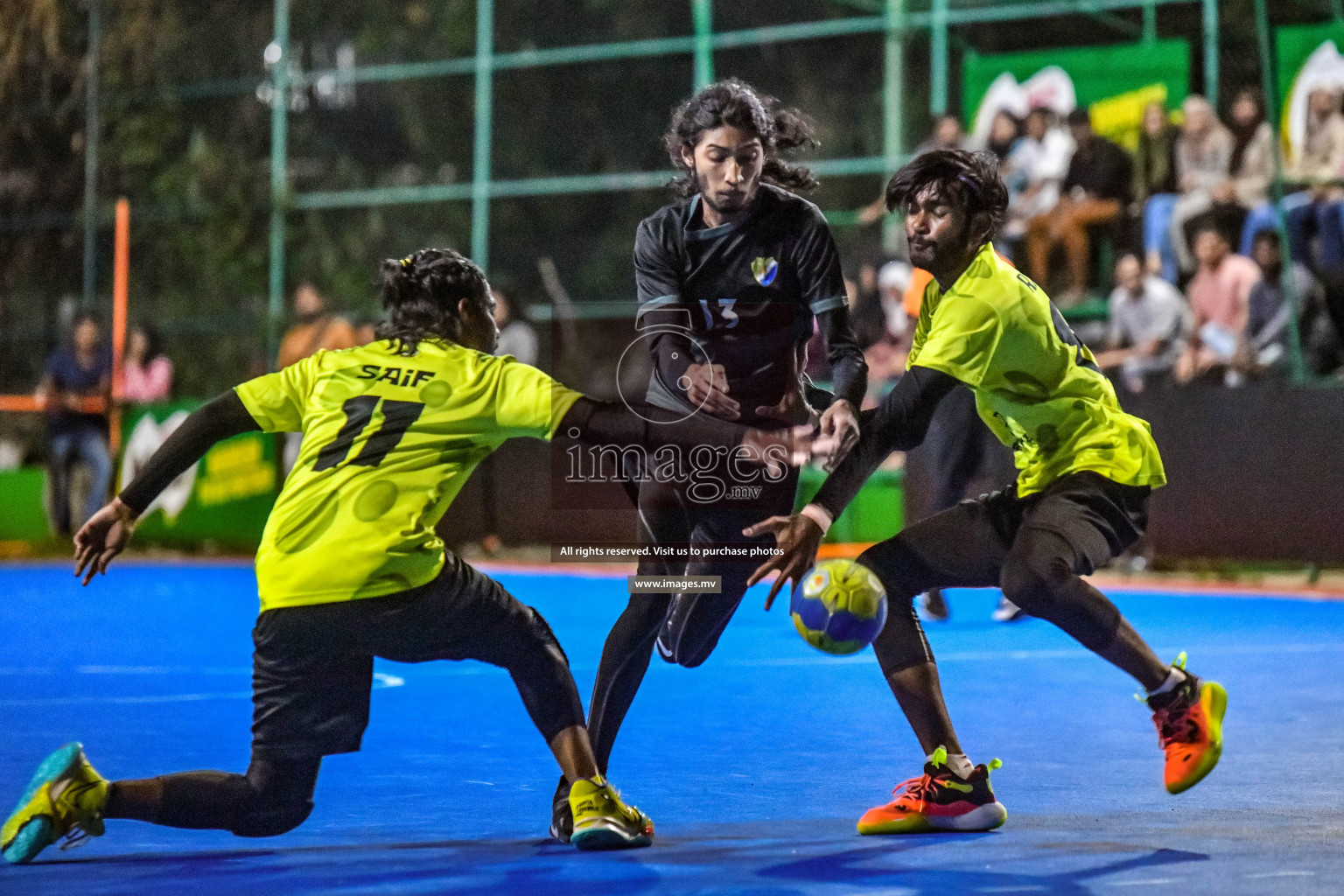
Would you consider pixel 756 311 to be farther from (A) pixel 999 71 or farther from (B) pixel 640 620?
(A) pixel 999 71

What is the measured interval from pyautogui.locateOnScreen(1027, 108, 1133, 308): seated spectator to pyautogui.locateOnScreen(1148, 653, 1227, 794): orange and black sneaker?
34.6 ft

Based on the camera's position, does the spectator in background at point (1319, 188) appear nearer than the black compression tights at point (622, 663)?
No

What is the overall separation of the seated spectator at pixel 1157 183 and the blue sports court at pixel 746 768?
4607mm

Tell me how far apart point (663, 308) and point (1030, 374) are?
3.72 feet

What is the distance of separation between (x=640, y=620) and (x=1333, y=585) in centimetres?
970

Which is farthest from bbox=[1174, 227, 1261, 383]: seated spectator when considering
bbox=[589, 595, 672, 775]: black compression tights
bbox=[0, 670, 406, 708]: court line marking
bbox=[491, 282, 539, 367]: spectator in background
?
bbox=[589, 595, 672, 775]: black compression tights

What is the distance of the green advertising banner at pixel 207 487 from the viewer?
1695cm

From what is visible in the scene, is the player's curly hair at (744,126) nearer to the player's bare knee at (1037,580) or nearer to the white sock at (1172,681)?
the player's bare knee at (1037,580)

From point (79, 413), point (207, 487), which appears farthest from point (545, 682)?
point (79, 413)

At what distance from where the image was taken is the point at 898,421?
5.02m

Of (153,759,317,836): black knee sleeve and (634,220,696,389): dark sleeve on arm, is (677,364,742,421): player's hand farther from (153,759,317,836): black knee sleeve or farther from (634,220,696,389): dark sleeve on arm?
(153,759,317,836): black knee sleeve

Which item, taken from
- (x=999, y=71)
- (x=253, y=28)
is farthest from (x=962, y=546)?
(x=253, y=28)

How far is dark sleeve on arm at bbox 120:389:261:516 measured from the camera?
4.70 metres

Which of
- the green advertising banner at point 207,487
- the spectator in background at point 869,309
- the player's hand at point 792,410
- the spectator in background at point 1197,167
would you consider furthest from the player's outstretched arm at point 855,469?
the green advertising banner at point 207,487
